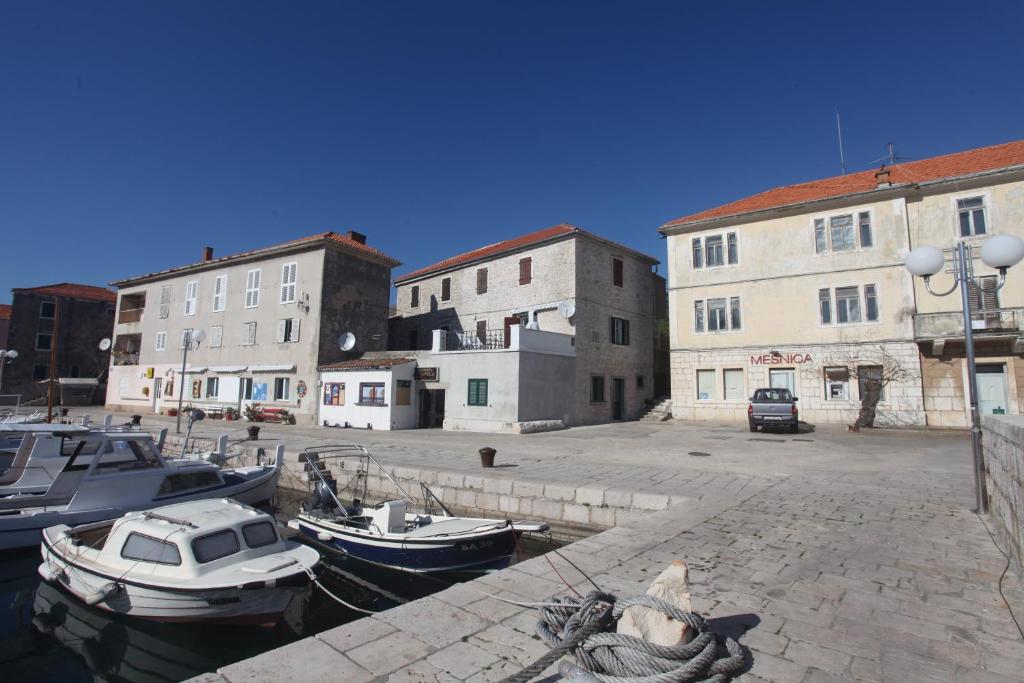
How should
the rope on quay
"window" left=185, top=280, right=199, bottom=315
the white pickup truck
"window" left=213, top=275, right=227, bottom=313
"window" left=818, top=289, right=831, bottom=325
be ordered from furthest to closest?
1. "window" left=185, top=280, right=199, bottom=315
2. "window" left=213, top=275, right=227, bottom=313
3. "window" left=818, top=289, right=831, bottom=325
4. the white pickup truck
5. the rope on quay

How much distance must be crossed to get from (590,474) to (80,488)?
971 cm

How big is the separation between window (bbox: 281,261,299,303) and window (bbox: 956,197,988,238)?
100 feet

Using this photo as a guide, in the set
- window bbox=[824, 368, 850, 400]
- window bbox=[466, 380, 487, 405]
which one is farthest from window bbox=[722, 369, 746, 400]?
window bbox=[466, 380, 487, 405]

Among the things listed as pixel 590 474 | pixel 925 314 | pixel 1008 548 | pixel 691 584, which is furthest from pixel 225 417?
pixel 925 314

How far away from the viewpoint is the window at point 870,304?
21.0 m

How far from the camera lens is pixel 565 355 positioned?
A: 23.3 metres

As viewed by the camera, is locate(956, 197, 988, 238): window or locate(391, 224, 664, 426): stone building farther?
locate(391, 224, 664, 426): stone building

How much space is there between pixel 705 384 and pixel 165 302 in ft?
113

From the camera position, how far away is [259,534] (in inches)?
269

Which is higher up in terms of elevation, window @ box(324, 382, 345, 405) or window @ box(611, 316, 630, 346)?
window @ box(611, 316, 630, 346)

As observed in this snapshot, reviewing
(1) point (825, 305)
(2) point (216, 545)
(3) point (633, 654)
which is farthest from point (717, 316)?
(3) point (633, 654)

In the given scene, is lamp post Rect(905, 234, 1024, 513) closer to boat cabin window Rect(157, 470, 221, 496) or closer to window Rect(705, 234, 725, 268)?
boat cabin window Rect(157, 470, 221, 496)

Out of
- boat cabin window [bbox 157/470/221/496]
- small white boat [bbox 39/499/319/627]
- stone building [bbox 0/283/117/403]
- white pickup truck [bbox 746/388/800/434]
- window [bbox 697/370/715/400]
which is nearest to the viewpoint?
small white boat [bbox 39/499/319/627]

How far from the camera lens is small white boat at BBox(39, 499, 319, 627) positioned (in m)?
6.02
